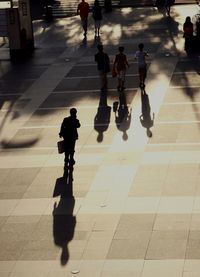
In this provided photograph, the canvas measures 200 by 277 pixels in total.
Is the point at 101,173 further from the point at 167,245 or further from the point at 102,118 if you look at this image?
the point at 102,118

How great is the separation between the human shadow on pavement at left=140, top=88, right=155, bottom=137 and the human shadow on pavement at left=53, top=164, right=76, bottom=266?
425 cm

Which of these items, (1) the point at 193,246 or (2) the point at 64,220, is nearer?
(1) the point at 193,246

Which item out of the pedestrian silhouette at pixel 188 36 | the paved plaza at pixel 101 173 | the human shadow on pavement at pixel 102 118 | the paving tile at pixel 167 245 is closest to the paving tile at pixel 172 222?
the paved plaza at pixel 101 173

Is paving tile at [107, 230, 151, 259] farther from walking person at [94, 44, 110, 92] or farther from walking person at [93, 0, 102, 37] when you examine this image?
walking person at [93, 0, 102, 37]

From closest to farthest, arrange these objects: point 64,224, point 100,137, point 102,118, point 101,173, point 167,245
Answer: point 167,245, point 64,224, point 101,173, point 100,137, point 102,118

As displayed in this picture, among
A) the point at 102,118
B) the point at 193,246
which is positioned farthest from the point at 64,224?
the point at 102,118

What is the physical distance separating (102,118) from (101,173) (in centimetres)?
459

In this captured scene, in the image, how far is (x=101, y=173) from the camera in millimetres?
16641

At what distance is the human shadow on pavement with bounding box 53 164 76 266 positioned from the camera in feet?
43.2

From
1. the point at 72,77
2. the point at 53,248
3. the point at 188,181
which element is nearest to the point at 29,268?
the point at 53,248

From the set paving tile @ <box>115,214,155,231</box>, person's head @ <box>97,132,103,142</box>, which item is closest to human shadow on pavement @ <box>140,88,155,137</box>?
person's head @ <box>97,132,103,142</box>

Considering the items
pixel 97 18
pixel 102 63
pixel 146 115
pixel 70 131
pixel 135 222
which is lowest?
pixel 97 18

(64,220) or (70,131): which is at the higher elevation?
(70,131)

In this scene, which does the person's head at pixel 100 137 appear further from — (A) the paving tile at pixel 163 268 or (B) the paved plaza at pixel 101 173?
(A) the paving tile at pixel 163 268
